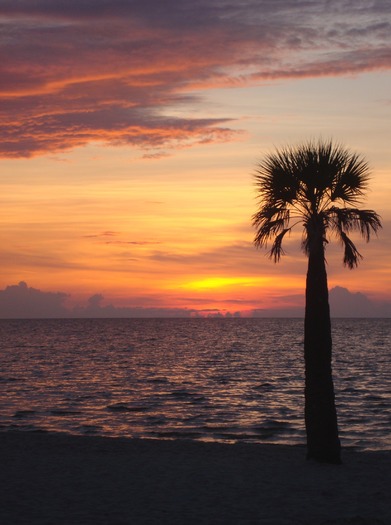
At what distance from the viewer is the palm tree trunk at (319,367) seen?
19750mm

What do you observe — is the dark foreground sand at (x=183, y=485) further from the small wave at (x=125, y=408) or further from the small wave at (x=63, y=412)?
the small wave at (x=125, y=408)

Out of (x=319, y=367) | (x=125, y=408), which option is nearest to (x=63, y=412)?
(x=125, y=408)

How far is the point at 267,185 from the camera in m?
20.4

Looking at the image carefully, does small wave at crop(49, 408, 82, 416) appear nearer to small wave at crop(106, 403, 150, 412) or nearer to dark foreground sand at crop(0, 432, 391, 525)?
small wave at crop(106, 403, 150, 412)

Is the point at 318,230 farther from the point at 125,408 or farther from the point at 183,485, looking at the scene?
the point at 125,408

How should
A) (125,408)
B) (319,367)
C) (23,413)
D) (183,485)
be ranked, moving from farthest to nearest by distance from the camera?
(125,408)
(23,413)
(319,367)
(183,485)

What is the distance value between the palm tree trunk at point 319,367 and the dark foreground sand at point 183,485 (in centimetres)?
73

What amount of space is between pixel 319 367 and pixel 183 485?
4.99m

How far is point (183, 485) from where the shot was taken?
1811 centimetres

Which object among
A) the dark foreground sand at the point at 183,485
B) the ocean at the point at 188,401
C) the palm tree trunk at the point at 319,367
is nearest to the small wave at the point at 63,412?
the ocean at the point at 188,401

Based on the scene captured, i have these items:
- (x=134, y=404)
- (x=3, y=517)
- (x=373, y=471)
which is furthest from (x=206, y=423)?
(x=3, y=517)

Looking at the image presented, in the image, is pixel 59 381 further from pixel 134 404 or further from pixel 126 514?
pixel 126 514

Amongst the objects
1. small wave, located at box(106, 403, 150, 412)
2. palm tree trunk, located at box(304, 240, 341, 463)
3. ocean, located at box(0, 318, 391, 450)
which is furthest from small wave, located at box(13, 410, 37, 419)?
palm tree trunk, located at box(304, 240, 341, 463)

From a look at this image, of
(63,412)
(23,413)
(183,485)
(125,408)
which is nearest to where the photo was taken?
(183,485)
